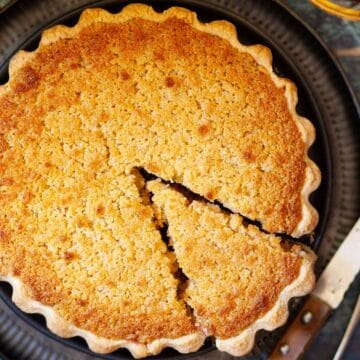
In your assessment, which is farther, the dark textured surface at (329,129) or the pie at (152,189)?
the dark textured surface at (329,129)

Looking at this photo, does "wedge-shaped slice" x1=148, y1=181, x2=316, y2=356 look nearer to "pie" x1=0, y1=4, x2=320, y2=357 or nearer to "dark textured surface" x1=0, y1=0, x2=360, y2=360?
"pie" x1=0, y1=4, x2=320, y2=357

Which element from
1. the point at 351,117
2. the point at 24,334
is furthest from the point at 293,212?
the point at 24,334

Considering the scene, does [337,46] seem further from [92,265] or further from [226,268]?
[92,265]

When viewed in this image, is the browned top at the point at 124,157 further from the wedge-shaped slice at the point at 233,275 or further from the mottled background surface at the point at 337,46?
the mottled background surface at the point at 337,46

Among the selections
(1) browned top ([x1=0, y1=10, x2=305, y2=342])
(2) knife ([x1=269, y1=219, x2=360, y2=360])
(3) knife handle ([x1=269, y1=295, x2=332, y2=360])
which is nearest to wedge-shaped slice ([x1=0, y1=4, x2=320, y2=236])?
(1) browned top ([x1=0, y1=10, x2=305, y2=342])

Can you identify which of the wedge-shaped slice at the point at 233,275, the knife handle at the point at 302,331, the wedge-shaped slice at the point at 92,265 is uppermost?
the wedge-shaped slice at the point at 92,265

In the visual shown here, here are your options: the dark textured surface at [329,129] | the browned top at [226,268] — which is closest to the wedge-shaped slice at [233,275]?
the browned top at [226,268]

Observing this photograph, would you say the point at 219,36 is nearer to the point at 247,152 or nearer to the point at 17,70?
the point at 247,152
